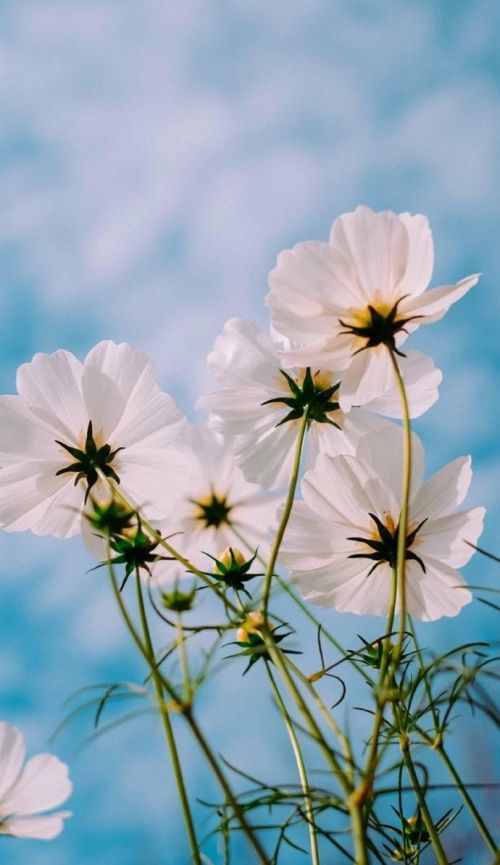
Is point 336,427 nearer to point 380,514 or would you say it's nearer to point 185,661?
point 380,514

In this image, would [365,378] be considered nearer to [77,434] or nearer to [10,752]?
[77,434]

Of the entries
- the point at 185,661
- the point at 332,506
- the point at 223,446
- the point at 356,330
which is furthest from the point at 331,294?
the point at 223,446

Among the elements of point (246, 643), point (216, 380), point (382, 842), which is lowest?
point (382, 842)

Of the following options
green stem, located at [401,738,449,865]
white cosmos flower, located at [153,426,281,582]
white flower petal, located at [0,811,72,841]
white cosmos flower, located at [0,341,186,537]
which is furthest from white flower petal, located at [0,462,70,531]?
green stem, located at [401,738,449,865]

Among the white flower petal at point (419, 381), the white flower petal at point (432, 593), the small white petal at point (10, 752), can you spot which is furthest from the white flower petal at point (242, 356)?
the small white petal at point (10, 752)

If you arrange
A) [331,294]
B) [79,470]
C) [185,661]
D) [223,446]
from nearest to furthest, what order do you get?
[185,661]
[331,294]
[79,470]
[223,446]

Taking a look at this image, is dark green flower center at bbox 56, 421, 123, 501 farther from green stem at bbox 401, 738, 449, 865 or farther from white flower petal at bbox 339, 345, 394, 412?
green stem at bbox 401, 738, 449, 865

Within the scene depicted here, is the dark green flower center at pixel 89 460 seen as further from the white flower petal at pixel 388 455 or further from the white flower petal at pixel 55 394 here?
the white flower petal at pixel 388 455

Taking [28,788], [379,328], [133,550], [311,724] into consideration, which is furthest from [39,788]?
[379,328]
